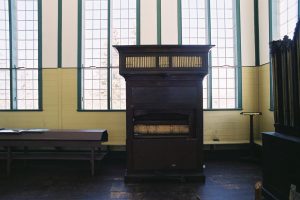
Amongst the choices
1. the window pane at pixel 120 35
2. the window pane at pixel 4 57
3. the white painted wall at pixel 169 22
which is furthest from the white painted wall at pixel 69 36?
the white painted wall at pixel 169 22

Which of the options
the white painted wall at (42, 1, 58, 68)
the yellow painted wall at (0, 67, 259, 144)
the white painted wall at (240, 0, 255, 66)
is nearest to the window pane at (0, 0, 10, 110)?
the yellow painted wall at (0, 67, 259, 144)

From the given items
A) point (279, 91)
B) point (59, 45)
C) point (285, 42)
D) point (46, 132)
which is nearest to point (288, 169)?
point (279, 91)

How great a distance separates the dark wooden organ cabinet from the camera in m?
4.96

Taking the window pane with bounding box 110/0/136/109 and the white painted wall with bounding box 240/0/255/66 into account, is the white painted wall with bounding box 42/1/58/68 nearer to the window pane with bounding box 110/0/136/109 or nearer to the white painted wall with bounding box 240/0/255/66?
the window pane with bounding box 110/0/136/109

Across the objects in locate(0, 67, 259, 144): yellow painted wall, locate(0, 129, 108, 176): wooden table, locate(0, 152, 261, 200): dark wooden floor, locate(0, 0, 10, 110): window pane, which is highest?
locate(0, 0, 10, 110): window pane

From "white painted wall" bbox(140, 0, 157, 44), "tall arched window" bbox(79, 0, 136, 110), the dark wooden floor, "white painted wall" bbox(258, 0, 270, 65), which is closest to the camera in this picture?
the dark wooden floor

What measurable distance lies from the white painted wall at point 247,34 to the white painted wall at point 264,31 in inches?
8.5

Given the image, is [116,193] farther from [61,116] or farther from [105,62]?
[105,62]

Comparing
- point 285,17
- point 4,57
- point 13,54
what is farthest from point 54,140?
point 285,17

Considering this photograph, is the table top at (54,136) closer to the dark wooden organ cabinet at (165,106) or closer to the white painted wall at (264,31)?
the dark wooden organ cabinet at (165,106)

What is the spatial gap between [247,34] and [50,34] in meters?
4.89

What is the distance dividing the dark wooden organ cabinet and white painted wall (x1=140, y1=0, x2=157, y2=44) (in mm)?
2004

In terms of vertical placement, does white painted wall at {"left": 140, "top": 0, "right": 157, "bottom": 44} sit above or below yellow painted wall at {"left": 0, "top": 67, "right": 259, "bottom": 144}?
above

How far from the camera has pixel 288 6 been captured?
5719 millimetres
